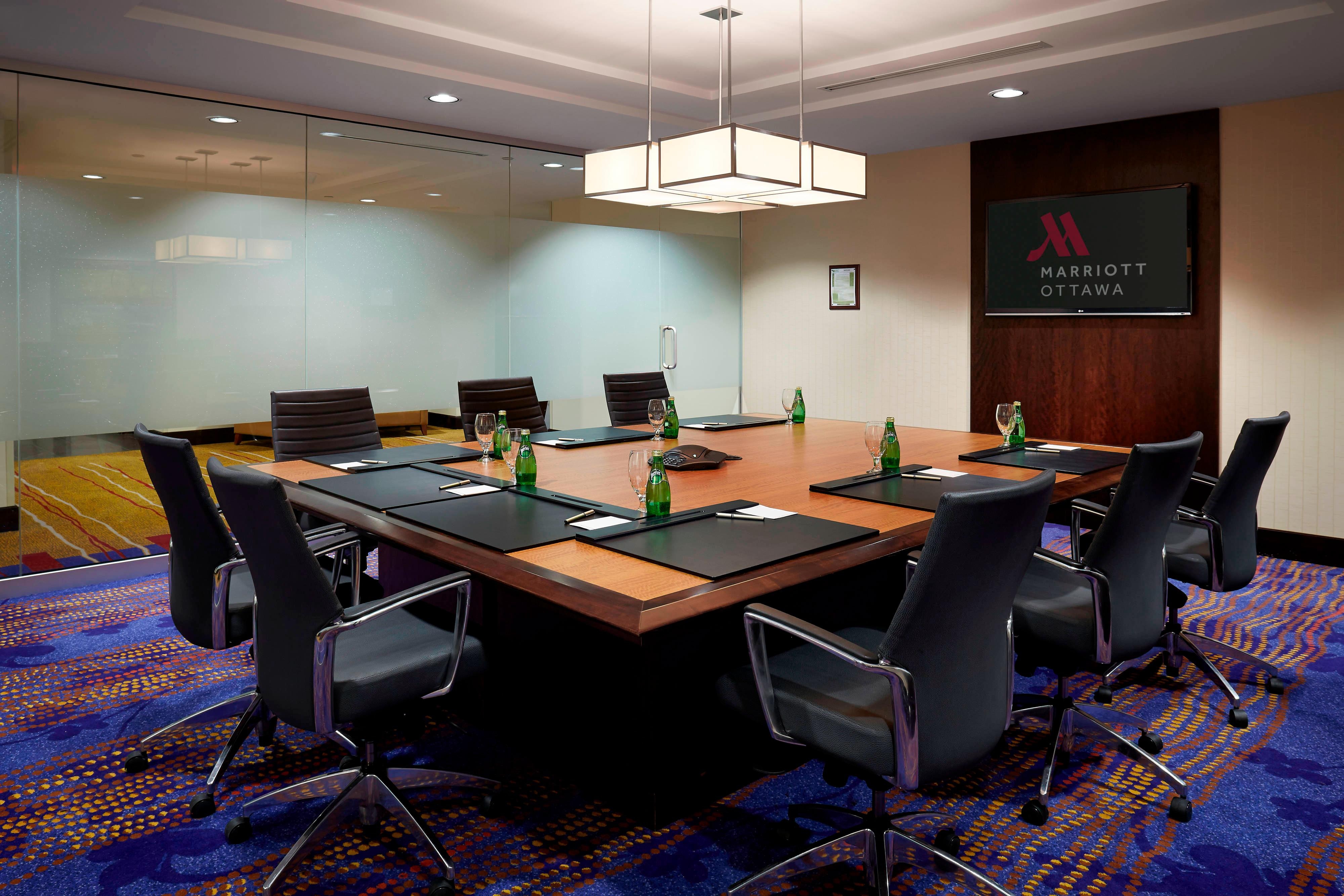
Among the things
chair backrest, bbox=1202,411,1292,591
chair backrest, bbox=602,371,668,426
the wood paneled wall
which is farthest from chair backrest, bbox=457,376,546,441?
the wood paneled wall

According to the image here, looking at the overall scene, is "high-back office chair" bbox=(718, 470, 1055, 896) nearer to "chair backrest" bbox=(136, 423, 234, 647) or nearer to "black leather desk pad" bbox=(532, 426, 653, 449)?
"chair backrest" bbox=(136, 423, 234, 647)

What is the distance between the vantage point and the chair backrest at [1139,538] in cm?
254

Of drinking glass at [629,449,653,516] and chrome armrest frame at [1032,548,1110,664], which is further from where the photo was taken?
drinking glass at [629,449,653,516]

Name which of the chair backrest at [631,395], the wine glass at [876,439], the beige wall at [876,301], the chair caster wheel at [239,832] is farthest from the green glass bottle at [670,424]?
the beige wall at [876,301]

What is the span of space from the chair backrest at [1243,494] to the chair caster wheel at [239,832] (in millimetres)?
3281

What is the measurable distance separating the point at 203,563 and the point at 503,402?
8.04 feet

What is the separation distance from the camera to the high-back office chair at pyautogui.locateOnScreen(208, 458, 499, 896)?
211 cm

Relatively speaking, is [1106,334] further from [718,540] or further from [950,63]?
[718,540]

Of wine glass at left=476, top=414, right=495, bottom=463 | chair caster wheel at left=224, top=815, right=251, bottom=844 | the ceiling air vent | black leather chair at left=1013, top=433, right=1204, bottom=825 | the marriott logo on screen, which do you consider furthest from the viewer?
the marriott logo on screen

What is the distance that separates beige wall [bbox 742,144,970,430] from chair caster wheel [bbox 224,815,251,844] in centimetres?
545

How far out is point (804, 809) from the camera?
8.08ft

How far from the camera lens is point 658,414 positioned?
4285mm

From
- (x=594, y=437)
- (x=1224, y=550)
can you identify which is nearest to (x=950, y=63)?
(x=594, y=437)

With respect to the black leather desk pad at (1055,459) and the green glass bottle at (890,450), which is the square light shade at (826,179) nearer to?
the green glass bottle at (890,450)
